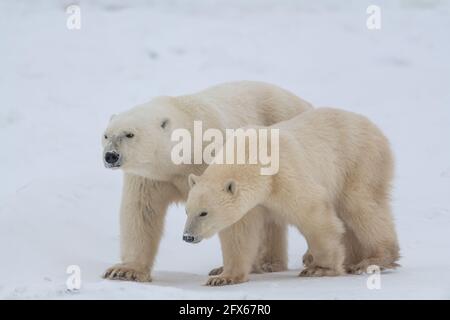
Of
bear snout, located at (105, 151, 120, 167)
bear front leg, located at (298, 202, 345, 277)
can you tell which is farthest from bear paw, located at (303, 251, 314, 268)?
bear snout, located at (105, 151, 120, 167)

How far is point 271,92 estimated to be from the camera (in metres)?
9.39

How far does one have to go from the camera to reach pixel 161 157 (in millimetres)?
8133

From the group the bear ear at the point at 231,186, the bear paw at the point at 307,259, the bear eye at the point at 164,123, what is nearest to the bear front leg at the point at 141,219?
the bear eye at the point at 164,123

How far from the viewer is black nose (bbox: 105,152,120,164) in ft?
25.5

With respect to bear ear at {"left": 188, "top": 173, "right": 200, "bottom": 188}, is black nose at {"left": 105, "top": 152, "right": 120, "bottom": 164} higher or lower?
higher

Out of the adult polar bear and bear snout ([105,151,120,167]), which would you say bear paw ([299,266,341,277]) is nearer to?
the adult polar bear

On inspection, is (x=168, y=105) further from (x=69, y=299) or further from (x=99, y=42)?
(x=99, y=42)

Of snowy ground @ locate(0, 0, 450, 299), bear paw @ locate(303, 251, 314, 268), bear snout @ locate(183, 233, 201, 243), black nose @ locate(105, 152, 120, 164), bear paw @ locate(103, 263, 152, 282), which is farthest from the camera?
snowy ground @ locate(0, 0, 450, 299)

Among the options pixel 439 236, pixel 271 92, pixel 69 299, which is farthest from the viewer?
pixel 439 236

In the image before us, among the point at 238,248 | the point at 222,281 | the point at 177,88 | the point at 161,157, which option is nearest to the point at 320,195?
the point at 238,248

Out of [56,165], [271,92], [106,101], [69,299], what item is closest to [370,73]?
[106,101]

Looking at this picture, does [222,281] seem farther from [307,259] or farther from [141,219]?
[307,259]

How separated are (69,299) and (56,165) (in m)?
6.92

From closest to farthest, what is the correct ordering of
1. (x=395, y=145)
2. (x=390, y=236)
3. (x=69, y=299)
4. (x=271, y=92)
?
(x=69, y=299), (x=390, y=236), (x=271, y=92), (x=395, y=145)
